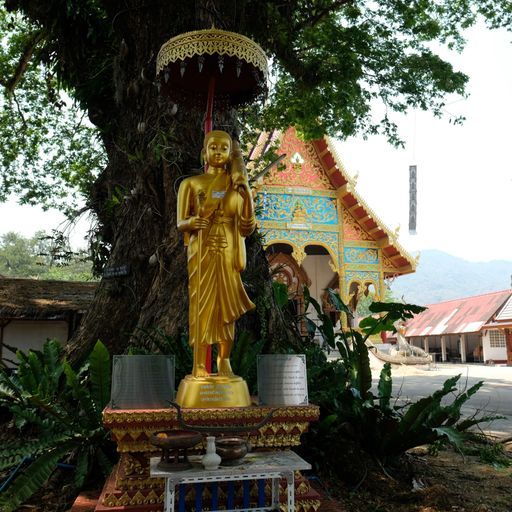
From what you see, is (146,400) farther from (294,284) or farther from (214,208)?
(294,284)

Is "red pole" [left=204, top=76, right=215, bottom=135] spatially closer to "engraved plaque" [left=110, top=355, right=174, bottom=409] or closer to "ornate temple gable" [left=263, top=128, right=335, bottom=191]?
"engraved plaque" [left=110, top=355, right=174, bottom=409]

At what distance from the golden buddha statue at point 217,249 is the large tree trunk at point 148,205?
5.03 feet

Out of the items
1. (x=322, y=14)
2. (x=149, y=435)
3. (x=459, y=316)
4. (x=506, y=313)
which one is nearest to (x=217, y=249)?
(x=149, y=435)

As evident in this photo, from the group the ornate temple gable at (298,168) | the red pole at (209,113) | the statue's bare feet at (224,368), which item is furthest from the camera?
the ornate temple gable at (298,168)

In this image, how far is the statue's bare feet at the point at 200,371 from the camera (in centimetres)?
337

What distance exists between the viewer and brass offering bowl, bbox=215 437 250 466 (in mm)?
2723

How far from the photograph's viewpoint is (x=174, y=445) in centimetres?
265

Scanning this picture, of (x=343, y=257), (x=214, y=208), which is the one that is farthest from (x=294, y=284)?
(x=214, y=208)

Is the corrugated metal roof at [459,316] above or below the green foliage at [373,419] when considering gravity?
above

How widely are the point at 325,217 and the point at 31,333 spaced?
8.89 metres

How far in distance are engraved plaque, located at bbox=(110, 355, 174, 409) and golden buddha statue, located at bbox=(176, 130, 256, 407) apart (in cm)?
14

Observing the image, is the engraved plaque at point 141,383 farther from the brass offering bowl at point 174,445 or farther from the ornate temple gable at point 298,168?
the ornate temple gable at point 298,168

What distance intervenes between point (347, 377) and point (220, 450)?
7.89 feet

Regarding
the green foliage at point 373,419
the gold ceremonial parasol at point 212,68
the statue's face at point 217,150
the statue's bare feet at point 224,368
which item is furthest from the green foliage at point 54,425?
the gold ceremonial parasol at point 212,68
